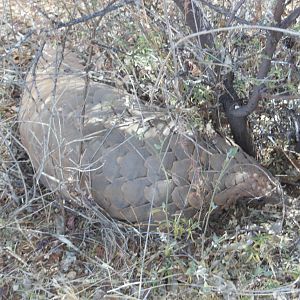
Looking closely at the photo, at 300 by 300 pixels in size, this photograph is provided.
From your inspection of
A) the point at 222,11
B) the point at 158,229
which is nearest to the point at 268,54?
the point at 222,11

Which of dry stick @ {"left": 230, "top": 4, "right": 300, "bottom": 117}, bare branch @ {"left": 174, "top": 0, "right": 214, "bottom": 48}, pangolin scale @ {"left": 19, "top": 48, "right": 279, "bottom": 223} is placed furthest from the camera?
pangolin scale @ {"left": 19, "top": 48, "right": 279, "bottom": 223}

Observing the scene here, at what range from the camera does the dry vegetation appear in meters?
1.71

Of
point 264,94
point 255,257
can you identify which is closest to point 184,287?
point 255,257

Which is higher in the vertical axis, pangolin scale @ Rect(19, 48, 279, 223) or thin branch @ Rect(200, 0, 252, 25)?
thin branch @ Rect(200, 0, 252, 25)

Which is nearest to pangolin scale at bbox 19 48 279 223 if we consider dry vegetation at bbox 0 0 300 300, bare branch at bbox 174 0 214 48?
dry vegetation at bbox 0 0 300 300

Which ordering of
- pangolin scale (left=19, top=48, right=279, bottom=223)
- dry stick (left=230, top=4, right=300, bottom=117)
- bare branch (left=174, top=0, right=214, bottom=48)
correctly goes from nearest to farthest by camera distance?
dry stick (left=230, top=4, right=300, bottom=117), bare branch (left=174, top=0, right=214, bottom=48), pangolin scale (left=19, top=48, right=279, bottom=223)

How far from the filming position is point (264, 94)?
1.71m

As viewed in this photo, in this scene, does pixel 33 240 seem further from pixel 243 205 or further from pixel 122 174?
pixel 243 205

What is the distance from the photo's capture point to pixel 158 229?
1745 mm

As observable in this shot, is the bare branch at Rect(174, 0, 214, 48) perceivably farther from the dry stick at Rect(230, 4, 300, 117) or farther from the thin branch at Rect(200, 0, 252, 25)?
the dry stick at Rect(230, 4, 300, 117)

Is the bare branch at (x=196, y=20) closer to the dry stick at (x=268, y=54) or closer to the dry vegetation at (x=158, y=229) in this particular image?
the dry vegetation at (x=158, y=229)

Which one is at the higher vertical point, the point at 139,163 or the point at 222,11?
the point at 222,11

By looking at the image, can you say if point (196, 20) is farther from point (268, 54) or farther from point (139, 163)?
point (139, 163)

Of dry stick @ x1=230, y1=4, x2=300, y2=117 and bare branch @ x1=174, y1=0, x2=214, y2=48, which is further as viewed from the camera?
bare branch @ x1=174, y1=0, x2=214, y2=48
